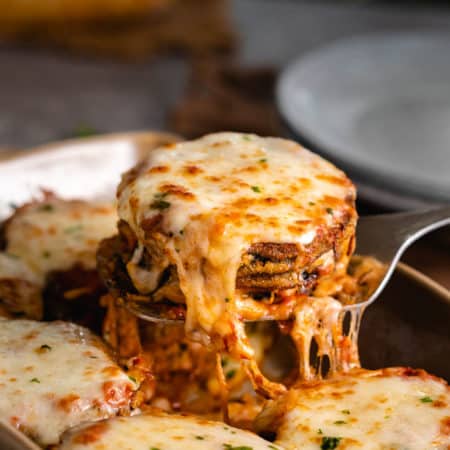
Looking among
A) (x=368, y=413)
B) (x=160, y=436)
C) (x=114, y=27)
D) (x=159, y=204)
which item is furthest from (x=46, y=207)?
(x=114, y=27)

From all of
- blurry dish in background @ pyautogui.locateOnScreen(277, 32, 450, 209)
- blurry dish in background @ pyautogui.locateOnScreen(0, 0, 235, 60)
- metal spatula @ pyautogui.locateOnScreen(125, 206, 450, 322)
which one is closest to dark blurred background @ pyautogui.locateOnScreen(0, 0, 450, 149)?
blurry dish in background @ pyautogui.locateOnScreen(0, 0, 235, 60)

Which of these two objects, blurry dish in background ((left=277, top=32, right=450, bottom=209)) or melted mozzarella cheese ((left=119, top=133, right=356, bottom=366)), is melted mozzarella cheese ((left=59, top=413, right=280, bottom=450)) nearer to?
melted mozzarella cheese ((left=119, top=133, right=356, bottom=366))

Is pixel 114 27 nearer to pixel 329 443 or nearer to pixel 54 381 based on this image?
pixel 54 381

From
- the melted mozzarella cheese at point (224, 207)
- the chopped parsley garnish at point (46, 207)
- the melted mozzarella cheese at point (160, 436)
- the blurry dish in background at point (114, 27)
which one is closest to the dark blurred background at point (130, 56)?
the blurry dish in background at point (114, 27)

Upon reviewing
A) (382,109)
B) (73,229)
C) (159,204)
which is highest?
(159,204)

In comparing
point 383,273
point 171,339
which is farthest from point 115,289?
point 383,273

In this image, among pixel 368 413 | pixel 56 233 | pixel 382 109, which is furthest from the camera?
pixel 382 109
